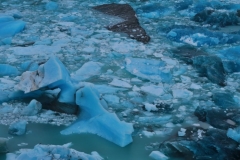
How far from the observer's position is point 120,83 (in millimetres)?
3037

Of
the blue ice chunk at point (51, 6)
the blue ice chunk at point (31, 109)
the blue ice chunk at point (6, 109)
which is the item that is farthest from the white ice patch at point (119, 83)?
the blue ice chunk at point (51, 6)

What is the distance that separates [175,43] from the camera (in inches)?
155

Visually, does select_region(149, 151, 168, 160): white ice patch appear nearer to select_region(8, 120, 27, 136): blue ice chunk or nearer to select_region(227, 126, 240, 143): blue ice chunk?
select_region(227, 126, 240, 143): blue ice chunk

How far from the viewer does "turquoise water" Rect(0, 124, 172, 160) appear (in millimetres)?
2256

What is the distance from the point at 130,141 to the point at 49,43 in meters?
1.78

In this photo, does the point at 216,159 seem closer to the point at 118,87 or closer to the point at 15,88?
the point at 118,87

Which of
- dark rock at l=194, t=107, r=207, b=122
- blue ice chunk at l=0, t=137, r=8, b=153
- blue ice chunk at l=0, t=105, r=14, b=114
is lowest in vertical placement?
dark rock at l=194, t=107, r=207, b=122

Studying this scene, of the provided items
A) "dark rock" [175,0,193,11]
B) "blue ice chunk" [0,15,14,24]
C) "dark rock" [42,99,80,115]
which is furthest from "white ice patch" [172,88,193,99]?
"dark rock" [175,0,193,11]

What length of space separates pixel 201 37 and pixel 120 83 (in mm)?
1343

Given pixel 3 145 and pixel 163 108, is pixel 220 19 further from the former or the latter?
pixel 3 145

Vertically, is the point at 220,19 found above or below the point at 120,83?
below

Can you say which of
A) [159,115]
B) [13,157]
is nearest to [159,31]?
[159,115]

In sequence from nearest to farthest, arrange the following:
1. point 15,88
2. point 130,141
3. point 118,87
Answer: point 130,141 → point 15,88 → point 118,87

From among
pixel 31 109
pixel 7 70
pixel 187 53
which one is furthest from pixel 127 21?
pixel 31 109
